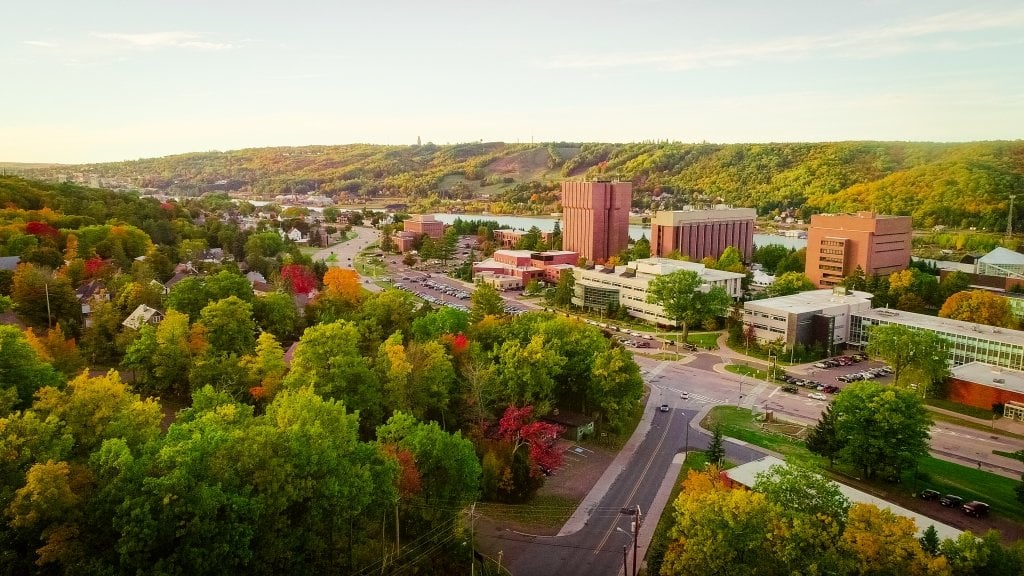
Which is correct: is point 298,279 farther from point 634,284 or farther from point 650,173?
point 650,173

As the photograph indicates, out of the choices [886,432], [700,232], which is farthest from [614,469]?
[700,232]

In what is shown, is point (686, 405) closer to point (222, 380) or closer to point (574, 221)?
point (222, 380)

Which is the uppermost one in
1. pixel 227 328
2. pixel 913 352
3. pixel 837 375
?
pixel 227 328

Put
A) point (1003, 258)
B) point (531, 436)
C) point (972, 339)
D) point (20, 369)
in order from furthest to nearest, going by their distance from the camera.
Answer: point (1003, 258), point (972, 339), point (531, 436), point (20, 369)

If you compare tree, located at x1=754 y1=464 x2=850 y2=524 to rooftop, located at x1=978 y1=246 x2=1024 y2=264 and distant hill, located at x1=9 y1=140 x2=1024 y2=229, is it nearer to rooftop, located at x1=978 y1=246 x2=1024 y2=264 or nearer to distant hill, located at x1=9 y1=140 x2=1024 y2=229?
rooftop, located at x1=978 y1=246 x2=1024 y2=264

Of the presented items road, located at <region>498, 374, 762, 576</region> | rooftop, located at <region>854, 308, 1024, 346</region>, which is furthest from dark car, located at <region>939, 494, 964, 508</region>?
rooftop, located at <region>854, 308, 1024, 346</region>

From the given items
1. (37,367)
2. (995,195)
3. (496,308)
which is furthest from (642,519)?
(995,195)

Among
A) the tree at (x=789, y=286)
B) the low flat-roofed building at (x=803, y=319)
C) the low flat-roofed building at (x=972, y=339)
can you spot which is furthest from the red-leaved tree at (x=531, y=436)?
the tree at (x=789, y=286)
